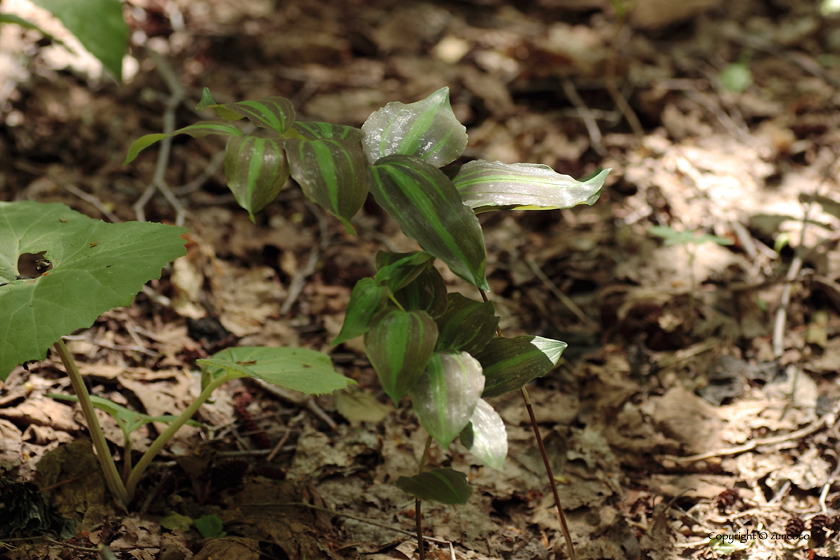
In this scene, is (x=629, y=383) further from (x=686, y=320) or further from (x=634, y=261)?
(x=634, y=261)

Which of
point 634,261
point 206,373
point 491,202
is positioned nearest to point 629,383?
point 634,261

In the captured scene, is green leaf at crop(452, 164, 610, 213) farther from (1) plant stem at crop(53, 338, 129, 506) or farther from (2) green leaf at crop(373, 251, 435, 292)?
(1) plant stem at crop(53, 338, 129, 506)

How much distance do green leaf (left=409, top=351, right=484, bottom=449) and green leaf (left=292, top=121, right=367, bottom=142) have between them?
48cm

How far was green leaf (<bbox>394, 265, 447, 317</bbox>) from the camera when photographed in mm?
1226

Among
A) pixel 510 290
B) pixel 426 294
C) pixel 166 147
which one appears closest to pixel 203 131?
pixel 426 294

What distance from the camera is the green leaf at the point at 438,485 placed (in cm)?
117

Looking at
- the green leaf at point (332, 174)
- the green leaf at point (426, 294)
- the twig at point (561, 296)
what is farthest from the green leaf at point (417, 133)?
the twig at point (561, 296)

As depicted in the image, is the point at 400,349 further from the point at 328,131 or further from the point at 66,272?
the point at 66,272

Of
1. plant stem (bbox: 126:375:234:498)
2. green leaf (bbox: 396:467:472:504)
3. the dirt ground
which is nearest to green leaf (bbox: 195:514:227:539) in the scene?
the dirt ground

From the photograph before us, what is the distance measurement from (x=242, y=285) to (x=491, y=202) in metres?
1.51

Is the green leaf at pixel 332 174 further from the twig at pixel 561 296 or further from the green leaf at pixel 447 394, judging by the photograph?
the twig at pixel 561 296

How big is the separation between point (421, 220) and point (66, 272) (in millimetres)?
805

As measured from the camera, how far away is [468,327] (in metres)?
1.22

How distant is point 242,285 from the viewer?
2.36 metres
